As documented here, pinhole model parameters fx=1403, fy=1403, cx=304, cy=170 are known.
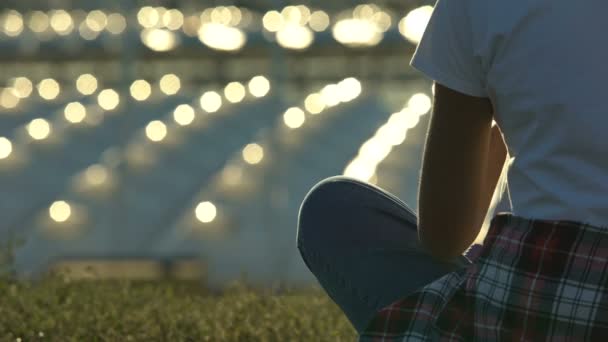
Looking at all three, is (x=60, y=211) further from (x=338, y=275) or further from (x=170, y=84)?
(x=338, y=275)

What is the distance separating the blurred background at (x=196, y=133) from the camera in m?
11.6

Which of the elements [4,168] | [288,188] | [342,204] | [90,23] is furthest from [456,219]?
[90,23]

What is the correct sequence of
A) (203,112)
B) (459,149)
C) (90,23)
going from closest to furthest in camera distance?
(459,149) < (203,112) < (90,23)

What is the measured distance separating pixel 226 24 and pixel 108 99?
1404 mm

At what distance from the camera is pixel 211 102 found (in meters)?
14.1

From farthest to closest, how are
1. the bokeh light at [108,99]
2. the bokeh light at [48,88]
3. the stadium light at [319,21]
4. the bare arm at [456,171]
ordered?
1. the bokeh light at [48,88]
2. the bokeh light at [108,99]
3. the stadium light at [319,21]
4. the bare arm at [456,171]

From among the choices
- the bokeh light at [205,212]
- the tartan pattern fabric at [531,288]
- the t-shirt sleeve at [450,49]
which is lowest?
the tartan pattern fabric at [531,288]

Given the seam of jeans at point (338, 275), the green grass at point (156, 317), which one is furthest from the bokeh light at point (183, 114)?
the seam of jeans at point (338, 275)

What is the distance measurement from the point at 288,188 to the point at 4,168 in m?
2.65

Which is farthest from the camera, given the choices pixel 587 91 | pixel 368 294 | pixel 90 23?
pixel 90 23

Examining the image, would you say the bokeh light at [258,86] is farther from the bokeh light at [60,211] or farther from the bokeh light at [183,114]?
the bokeh light at [60,211]

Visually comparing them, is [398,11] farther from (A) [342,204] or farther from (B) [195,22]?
(A) [342,204]

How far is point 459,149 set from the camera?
2406 millimetres

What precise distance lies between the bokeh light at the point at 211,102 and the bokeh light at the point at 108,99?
856 mm
